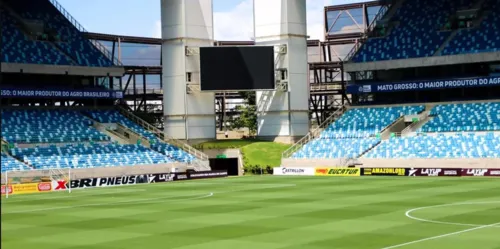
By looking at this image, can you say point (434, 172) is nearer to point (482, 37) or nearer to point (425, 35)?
point (482, 37)

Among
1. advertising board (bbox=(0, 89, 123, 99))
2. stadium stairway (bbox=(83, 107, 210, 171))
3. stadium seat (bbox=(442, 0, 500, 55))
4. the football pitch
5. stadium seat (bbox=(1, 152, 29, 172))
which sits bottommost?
the football pitch

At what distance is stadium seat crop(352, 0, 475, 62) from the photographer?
7494 cm

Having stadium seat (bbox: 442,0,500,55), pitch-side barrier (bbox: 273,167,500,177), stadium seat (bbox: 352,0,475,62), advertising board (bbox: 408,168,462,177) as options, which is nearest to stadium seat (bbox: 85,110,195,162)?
pitch-side barrier (bbox: 273,167,500,177)

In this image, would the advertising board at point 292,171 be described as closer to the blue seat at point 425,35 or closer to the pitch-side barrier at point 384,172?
the pitch-side barrier at point 384,172

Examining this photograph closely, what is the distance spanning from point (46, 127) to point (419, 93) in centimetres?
3688

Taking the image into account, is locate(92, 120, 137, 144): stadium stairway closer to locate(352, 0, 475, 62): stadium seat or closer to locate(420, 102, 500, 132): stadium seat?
locate(352, 0, 475, 62): stadium seat

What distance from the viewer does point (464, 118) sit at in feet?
225

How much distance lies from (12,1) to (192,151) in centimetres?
2420

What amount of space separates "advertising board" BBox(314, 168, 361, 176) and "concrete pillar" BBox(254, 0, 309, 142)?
9666 mm

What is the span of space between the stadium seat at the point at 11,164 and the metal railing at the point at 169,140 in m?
17.4

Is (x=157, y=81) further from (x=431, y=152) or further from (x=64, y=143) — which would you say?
(x=431, y=152)

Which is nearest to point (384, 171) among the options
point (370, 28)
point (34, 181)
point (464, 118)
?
point (464, 118)

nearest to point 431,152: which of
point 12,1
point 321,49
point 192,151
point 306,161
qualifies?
point 306,161

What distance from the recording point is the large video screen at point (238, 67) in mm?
72375
